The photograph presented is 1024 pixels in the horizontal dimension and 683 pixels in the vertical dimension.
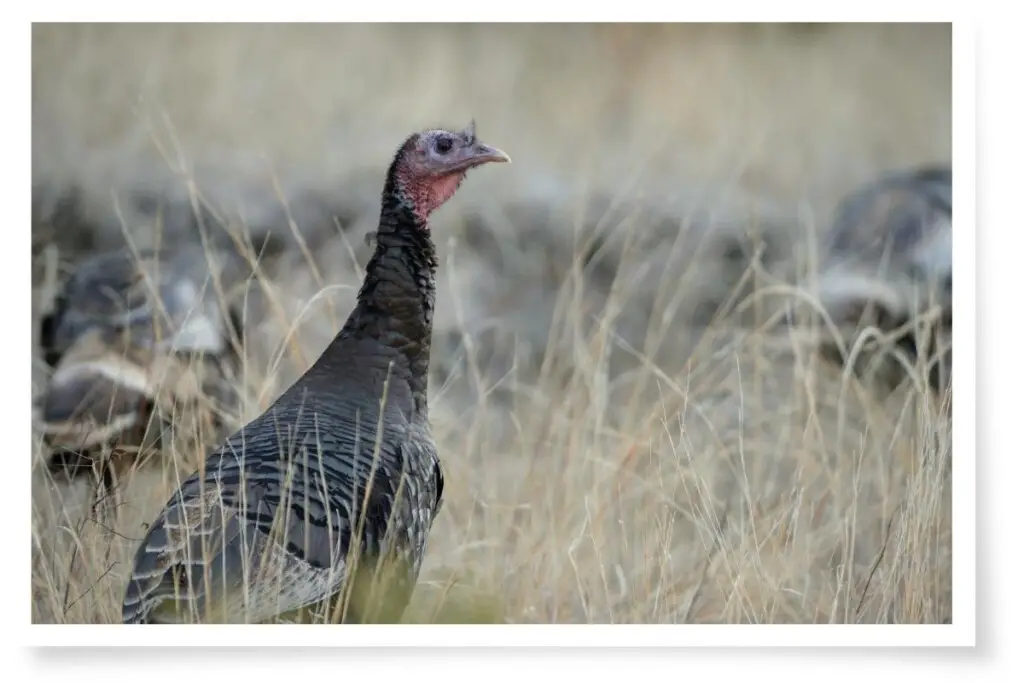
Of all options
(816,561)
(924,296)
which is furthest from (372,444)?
(924,296)

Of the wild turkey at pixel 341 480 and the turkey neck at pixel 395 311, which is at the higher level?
the turkey neck at pixel 395 311

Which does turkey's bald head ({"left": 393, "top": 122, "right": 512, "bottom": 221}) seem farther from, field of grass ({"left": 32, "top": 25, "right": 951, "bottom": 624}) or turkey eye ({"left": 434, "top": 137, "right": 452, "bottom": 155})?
field of grass ({"left": 32, "top": 25, "right": 951, "bottom": 624})

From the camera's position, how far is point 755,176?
3.27 metres

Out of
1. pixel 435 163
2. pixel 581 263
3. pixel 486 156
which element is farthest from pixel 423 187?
pixel 581 263

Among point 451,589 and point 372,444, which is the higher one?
point 372,444

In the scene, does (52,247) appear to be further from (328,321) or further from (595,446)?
(595,446)

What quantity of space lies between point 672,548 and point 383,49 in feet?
4.61

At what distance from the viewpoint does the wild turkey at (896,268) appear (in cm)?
312

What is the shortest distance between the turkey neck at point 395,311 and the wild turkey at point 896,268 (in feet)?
3.25

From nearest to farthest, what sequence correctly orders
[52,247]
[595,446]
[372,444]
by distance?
[372,444]
[52,247]
[595,446]
